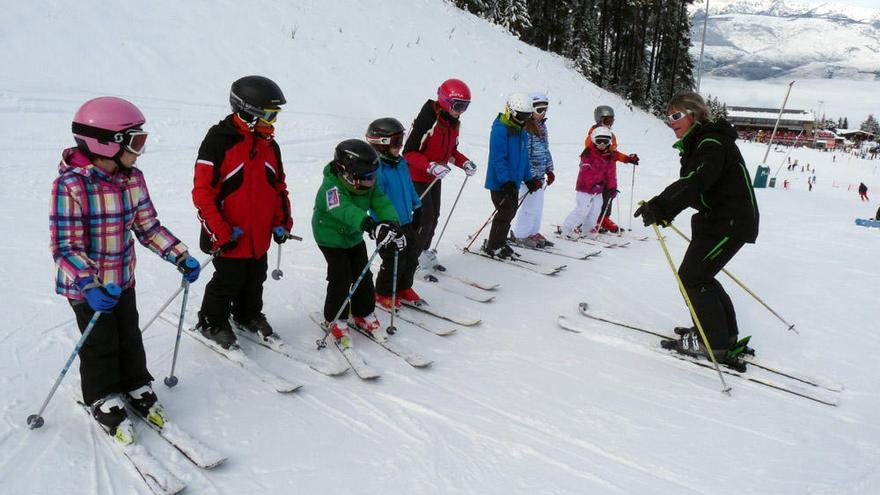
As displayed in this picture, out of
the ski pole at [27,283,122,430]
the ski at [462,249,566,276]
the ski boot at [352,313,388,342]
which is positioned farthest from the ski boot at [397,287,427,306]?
the ski pole at [27,283,122,430]

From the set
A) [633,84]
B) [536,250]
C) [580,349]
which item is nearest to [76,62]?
[536,250]

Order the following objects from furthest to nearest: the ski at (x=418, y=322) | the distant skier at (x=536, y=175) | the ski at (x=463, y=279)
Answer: the distant skier at (x=536, y=175) → the ski at (x=463, y=279) → the ski at (x=418, y=322)

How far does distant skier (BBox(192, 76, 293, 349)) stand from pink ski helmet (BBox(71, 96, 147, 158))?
Answer: 685 millimetres

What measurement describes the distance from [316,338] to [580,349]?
2.10 m

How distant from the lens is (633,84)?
34.9 m

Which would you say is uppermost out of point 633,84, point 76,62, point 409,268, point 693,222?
point 633,84

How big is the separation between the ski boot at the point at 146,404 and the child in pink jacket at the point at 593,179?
618 centimetres

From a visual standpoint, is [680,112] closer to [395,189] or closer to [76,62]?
[395,189]

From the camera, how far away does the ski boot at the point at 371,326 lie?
4410 millimetres

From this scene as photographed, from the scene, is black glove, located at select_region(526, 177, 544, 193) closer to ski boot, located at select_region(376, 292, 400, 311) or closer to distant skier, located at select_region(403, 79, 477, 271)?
distant skier, located at select_region(403, 79, 477, 271)

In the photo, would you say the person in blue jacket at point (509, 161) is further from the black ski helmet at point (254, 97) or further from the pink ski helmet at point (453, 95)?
the black ski helmet at point (254, 97)

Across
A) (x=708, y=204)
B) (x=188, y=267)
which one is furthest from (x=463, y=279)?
(x=188, y=267)

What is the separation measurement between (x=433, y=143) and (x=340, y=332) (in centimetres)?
228

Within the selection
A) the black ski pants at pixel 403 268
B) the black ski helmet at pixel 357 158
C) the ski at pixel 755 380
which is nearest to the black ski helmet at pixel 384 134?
the black ski helmet at pixel 357 158
